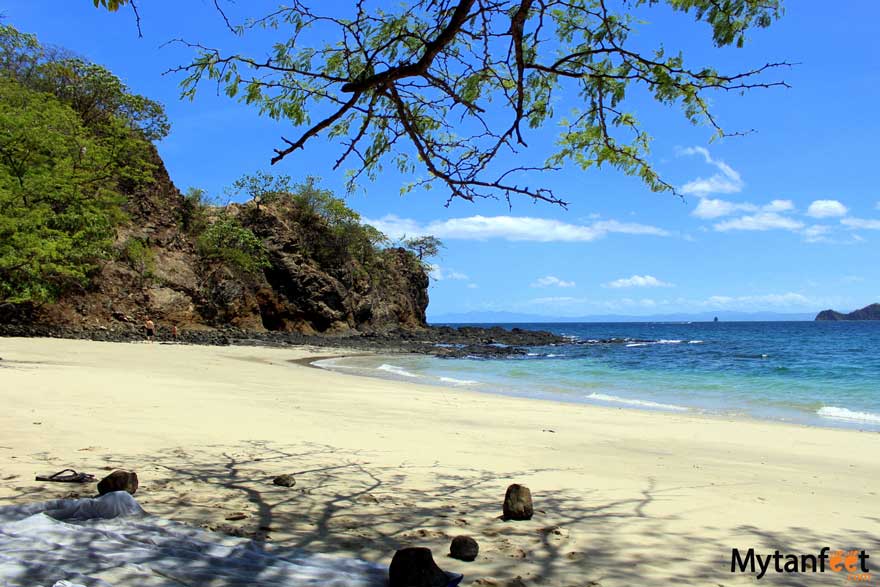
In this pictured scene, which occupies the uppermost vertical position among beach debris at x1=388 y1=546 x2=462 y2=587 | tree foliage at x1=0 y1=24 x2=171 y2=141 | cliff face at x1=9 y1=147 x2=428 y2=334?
tree foliage at x1=0 y1=24 x2=171 y2=141

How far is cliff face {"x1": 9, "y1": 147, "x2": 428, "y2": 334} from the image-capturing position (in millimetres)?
30672

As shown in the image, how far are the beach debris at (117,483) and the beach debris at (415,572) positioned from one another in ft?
7.56

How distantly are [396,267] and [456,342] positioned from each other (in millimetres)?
17170

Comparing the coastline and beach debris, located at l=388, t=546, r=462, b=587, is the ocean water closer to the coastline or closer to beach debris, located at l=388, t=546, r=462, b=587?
the coastline

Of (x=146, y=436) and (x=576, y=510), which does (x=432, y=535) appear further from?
(x=146, y=436)

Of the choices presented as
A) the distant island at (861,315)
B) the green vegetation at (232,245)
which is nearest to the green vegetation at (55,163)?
the green vegetation at (232,245)

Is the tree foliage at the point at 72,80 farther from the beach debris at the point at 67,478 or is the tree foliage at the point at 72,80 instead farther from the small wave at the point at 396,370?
the beach debris at the point at 67,478

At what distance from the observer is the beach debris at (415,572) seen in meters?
2.83

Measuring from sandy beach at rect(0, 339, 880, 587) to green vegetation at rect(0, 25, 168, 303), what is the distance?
351 centimetres

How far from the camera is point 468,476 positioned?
5.65m

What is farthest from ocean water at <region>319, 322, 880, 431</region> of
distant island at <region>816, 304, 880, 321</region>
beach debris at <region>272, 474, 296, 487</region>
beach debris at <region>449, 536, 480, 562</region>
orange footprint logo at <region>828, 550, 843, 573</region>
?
distant island at <region>816, 304, 880, 321</region>

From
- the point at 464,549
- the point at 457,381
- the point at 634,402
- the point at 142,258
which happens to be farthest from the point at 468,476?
the point at 142,258

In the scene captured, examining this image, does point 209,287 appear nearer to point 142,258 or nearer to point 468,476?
point 142,258

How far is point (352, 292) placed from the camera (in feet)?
169
